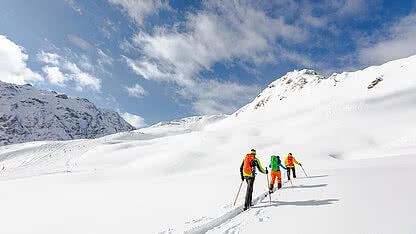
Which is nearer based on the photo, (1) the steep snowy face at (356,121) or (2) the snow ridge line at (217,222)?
(2) the snow ridge line at (217,222)

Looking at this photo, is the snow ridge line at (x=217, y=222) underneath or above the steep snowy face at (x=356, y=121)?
underneath

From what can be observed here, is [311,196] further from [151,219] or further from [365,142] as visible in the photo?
[365,142]

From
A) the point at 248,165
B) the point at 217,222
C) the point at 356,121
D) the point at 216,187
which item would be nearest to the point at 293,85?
the point at 356,121

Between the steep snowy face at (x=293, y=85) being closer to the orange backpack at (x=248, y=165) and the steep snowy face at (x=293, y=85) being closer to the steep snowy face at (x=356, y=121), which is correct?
the steep snowy face at (x=356, y=121)

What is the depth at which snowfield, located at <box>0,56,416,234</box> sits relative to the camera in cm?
612

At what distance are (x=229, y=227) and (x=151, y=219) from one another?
272 centimetres

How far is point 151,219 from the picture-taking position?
695cm

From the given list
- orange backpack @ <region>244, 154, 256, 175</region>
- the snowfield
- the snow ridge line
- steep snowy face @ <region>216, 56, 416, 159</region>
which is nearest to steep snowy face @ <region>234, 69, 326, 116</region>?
steep snowy face @ <region>216, 56, 416, 159</region>

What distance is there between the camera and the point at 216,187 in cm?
1223

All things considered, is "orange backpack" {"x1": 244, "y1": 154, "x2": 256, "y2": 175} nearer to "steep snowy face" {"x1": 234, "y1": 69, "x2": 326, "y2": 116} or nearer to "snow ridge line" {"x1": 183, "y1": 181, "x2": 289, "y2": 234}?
"snow ridge line" {"x1": 183, "y1": 181, "x2": 289, "y2": 234}

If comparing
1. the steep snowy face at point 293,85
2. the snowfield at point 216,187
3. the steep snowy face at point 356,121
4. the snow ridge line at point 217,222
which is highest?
the steep snowy face at point 293,85

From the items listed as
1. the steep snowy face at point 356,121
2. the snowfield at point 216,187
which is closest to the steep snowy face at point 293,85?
the steep snowy face at point 356,121

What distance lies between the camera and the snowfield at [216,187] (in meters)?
6.12

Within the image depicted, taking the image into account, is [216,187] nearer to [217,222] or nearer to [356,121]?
[217,222]
